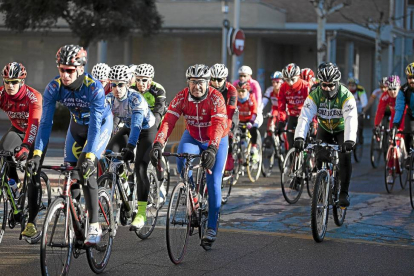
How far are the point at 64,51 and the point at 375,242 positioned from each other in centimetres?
403

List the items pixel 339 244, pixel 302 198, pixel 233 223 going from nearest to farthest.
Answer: pixel 339 244 < pixel 233 223 < pixel 302 198

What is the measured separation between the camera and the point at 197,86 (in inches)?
320

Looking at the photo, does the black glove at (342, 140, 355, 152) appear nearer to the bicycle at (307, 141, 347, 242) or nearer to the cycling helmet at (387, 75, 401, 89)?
the bicycle at (307, 141, 347, 242)

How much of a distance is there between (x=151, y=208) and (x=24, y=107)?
1829 mm

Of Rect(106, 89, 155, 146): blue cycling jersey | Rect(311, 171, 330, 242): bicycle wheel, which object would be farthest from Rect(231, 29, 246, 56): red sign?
Rect(311, 171, 330, 242): bicycle wheel

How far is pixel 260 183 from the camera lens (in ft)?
47.9

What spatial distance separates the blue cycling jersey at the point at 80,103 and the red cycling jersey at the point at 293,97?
6.70 m

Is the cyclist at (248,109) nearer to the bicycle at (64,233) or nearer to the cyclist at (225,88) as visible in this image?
the cyclist at (225,88)

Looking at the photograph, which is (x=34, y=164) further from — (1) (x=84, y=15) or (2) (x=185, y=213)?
(1) (x=84, y=15)

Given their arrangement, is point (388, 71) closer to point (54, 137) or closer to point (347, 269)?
point (54, 137)

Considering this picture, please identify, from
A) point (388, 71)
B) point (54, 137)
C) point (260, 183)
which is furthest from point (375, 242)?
point (388, 71)

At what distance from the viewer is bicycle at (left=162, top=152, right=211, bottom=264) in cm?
738

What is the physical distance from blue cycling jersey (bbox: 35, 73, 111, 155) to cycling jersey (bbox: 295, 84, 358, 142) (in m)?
3.04

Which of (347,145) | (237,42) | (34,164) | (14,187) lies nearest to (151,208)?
(14,187)
